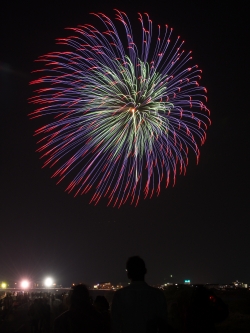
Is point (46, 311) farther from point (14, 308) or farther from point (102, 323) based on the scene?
point (14, 308)

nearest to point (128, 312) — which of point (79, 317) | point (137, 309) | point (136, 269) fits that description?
point (137, 309)

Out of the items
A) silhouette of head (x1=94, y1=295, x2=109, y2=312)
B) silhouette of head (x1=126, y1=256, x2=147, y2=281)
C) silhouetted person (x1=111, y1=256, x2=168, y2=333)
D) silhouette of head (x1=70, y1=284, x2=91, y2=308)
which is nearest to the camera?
silhouetted person (x1=111, y1=256, x2=168, y2=333)

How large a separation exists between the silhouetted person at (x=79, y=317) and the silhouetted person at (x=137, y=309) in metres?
0.56

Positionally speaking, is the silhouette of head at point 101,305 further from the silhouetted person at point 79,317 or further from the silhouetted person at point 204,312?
the silhouetted person at point 79,317

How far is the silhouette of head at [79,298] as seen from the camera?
472 cm

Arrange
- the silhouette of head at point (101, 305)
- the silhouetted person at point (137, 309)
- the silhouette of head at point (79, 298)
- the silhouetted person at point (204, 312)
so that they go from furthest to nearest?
the silhouette of head at point (101, 305), the silhouetted person at point (204, 312), the silhouette of head at point (79, 298), the silhouetted person at point (137, 309)

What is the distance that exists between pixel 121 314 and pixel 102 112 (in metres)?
20.1

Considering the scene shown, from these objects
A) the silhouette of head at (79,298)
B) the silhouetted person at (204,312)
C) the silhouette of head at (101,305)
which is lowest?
the silhouetted person at (204,312)

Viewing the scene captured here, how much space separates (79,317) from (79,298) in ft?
0.67

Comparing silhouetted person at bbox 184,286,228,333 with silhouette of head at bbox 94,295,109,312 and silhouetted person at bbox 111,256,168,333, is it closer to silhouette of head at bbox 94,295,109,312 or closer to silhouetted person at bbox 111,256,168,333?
silhouetted person at bbox 111,256,168,333

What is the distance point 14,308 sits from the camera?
3528 centimetres

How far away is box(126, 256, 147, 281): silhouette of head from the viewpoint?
4.38m

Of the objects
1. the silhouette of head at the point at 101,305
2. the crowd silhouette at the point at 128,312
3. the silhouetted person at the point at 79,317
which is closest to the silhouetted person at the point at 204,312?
the crowd silhouette at the point at 128,312

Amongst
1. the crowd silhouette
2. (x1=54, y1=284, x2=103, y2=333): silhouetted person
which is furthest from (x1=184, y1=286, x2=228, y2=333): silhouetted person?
(x1=54, y1=284, x2=103, y2=333): silhouetted person
